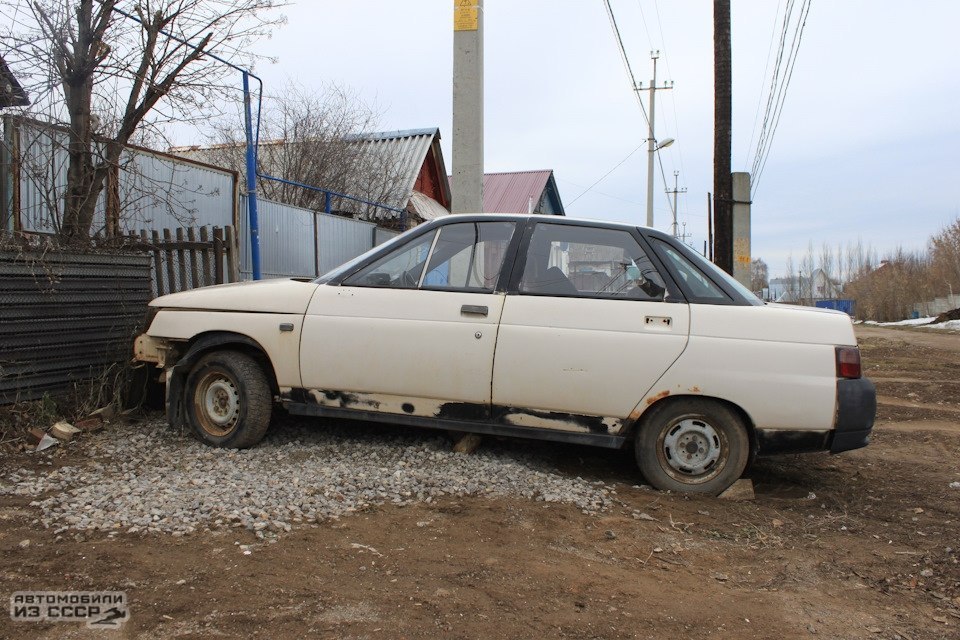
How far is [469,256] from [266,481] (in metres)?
1.92

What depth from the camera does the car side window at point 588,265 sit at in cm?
439

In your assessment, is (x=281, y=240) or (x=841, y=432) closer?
(x=841, y=432)

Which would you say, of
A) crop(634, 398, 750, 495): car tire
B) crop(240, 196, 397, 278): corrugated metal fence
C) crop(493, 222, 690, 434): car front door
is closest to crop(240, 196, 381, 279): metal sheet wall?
crop(240, 196, 397, 278): corrugated metal fence

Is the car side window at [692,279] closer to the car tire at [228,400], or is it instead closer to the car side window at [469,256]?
the car side window at [469,256]

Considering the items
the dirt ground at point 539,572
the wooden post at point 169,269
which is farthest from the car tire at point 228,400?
the wooden post at point 169,269

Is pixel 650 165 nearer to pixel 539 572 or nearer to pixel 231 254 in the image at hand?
pixel 231 254

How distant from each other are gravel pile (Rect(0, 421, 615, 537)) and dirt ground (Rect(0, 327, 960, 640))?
0.47 feet

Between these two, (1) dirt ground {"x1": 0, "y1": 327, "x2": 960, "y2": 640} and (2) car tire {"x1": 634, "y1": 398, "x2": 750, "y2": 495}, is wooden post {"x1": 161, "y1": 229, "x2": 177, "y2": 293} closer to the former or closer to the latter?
(1) dirt ground {"x1": 0, "y1": 327, "x2": 960, "y2": 640}

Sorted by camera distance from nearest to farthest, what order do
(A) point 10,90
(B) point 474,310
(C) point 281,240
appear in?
(B) point 474,310 → (A) point 10,90 → (C) point 281,240

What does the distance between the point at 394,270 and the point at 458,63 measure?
383 centimetres

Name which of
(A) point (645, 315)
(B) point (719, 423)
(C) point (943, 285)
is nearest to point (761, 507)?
(B) point (719, 423)

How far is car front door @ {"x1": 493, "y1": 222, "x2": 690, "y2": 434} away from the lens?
13.8 ft

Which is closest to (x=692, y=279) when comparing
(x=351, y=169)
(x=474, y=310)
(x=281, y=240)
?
(x=474, y=310)

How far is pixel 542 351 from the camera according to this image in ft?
14.0
